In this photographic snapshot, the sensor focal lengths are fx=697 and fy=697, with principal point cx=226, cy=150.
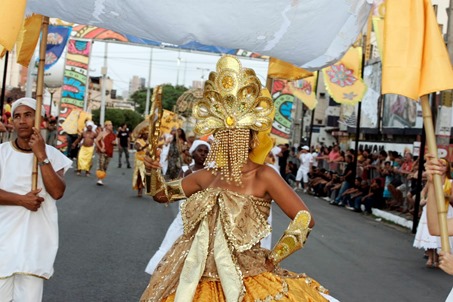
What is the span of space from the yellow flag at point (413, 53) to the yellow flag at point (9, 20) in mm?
1922

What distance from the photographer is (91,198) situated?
1612 centimetres

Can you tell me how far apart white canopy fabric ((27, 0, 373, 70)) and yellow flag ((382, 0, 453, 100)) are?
65 cm

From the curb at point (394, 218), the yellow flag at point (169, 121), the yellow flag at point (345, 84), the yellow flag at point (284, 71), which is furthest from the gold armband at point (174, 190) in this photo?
the yellow flag at point (169, 121)

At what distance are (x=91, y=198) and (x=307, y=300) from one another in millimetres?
12699

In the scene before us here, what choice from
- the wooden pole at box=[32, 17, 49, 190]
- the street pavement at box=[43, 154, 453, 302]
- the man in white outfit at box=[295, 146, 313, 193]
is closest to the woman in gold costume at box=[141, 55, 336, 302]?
the wooden pole at box=[32, 17, 49, 190]

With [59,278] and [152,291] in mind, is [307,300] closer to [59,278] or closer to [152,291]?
[152,291]

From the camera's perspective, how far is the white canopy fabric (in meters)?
4.24

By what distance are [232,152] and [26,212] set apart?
1563mm

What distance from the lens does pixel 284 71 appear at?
5.57 meters

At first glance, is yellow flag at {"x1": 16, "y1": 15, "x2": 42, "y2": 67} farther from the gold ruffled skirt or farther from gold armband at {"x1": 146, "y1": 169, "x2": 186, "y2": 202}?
the gold ruffled skirt

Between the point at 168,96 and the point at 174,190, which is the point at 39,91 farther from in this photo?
the point at 168,96

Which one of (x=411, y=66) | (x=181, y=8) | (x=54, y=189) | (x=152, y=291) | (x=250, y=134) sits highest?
(x=181, y=8)

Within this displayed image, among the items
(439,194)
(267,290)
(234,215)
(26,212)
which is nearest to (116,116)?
(26,212)

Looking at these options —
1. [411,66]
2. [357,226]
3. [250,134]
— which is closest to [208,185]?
[250,134]
